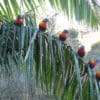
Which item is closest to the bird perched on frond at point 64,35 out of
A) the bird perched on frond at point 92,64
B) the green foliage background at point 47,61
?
the green foliage background at point 47,61

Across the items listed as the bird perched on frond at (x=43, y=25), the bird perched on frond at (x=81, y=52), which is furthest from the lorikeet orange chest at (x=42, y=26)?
the bird perched on frond at (x=81, y=52)

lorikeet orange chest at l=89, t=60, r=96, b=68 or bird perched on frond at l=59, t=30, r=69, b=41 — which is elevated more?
bird perched on frond at l=59, t=30, r=69, b=41

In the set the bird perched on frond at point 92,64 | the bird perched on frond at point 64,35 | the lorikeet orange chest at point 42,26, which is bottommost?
the bird perched on frond at point 92,64

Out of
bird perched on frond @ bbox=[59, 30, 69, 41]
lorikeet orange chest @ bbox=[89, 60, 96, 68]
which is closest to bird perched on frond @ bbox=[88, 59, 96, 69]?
lorikeet orange chest @ bbox=[89, 60, 96, 68]

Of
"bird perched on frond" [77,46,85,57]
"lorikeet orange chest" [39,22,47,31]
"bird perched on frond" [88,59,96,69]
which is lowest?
"bird perched on frond" [88,59,96,69]

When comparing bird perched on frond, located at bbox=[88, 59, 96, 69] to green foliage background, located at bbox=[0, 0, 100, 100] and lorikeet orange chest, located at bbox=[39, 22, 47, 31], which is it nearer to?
green foliage background, located at bbox=[0, 0, 100, 100]

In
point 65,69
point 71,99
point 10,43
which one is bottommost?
point 71,99

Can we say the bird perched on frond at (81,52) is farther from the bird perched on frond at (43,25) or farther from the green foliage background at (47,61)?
the bird perched on frond at (43,25)

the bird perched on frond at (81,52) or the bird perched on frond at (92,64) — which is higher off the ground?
the bird perched on frond at (81,52)

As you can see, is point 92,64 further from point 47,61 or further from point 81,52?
point 47,61

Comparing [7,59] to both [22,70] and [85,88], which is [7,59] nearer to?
[22,70]

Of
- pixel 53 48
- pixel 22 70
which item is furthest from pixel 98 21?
pixel 22 70
